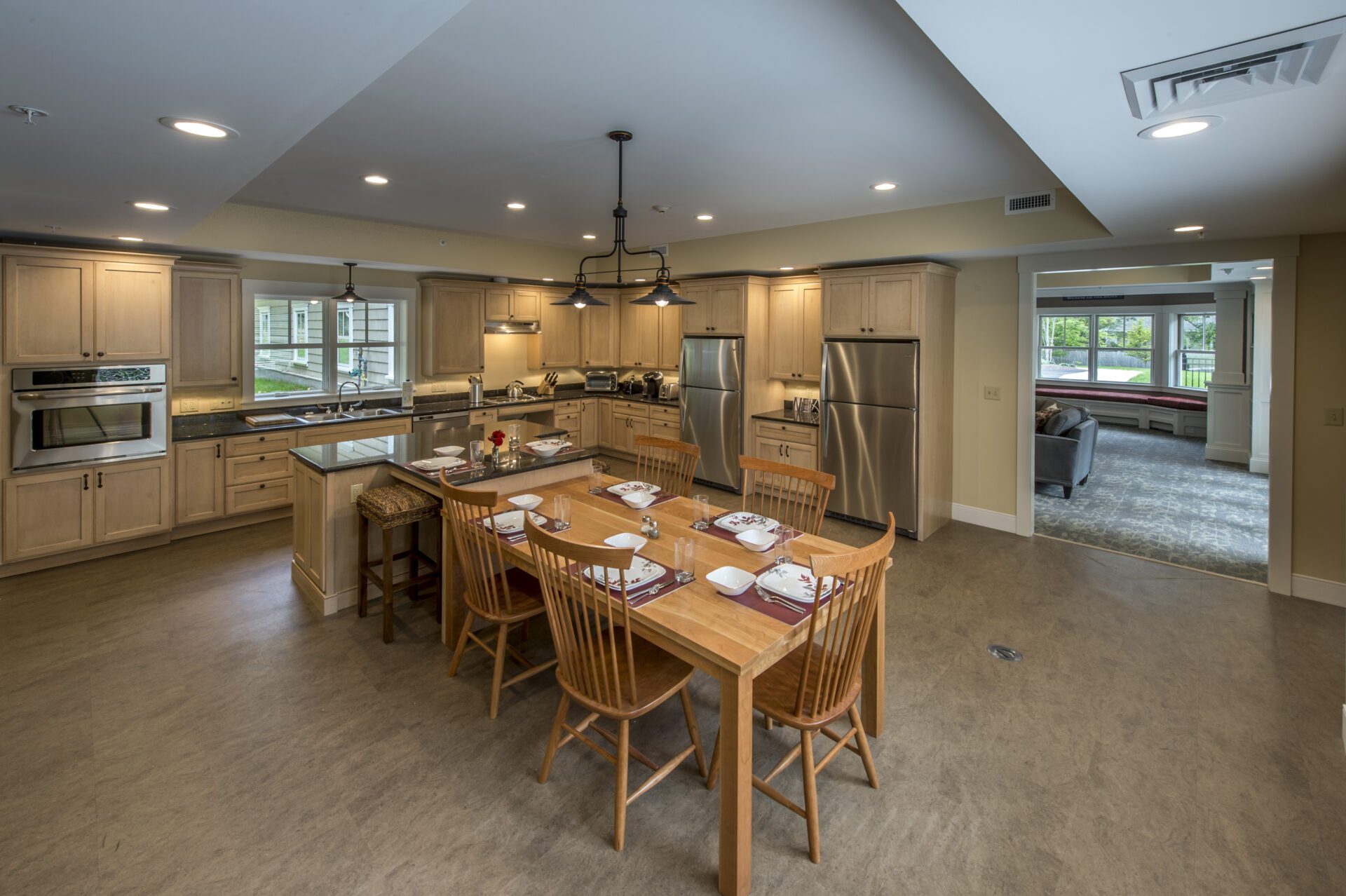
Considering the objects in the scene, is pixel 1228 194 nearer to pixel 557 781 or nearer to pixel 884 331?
pixel 884 331

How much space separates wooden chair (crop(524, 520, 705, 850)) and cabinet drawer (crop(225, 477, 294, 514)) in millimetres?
3926

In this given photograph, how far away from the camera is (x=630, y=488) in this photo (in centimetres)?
342

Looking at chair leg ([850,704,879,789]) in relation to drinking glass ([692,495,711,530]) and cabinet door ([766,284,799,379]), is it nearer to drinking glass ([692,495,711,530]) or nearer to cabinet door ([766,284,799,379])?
drinking glass ([692,495,711,530])

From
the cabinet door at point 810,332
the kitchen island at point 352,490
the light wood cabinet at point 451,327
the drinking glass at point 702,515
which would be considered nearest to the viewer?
the drinking glass at point 702,515

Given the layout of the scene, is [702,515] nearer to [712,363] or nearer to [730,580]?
[730,580]

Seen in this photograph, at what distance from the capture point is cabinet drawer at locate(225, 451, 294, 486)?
507 cm

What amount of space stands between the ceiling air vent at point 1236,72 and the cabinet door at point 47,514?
6.27 m

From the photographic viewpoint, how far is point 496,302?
23.3ft

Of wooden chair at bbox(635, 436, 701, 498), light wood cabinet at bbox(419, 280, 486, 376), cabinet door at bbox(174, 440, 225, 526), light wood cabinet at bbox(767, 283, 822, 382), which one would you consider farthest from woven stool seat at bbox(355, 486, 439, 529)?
light wood cabinet at bbox(767, 283, 822, 382)

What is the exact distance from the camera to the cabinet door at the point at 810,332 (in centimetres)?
610

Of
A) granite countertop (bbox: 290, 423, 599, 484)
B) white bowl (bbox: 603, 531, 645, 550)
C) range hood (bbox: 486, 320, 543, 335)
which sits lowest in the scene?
white bowl (bbox: 603, 531, 645, 550)

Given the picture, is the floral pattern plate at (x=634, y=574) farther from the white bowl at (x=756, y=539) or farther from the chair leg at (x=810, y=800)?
the chair leg at (x=810, y=800)

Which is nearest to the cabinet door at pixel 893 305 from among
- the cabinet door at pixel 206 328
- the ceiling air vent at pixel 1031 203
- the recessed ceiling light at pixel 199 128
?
the ceiling air vent at pixel 1031 203

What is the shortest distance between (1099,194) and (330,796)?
4.24 metres
